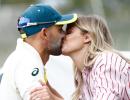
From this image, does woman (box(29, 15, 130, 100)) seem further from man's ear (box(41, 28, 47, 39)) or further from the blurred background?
the blurred background

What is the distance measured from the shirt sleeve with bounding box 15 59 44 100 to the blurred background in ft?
32.0

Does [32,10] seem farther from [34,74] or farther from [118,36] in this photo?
[118,36]

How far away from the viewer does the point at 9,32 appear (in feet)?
50.9

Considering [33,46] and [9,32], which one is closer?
[33,46]

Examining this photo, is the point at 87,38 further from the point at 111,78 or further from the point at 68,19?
the point at 111,78

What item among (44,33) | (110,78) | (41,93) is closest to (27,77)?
(41,93)

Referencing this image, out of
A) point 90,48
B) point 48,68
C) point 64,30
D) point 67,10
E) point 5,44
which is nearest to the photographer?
point 90,48

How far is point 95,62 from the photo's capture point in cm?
374

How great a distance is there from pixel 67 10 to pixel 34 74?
13149 mm

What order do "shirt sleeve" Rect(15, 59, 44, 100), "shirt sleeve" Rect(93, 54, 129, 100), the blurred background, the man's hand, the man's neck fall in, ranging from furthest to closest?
the blurred background
the man's neck
"shirt sleeve" Rect(15, 59, 44, 100)
the man's hand
"shirt sleeve" Rect(93, 54, 129, 100)

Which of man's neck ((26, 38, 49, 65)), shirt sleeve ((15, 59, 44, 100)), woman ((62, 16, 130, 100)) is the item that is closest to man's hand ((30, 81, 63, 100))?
shirt sleeve ((15, 59, 44, 100))

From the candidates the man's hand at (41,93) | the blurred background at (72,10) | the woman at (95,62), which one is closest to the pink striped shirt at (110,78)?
the woman at (95,62)

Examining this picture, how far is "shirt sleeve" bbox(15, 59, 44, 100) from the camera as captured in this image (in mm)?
3963

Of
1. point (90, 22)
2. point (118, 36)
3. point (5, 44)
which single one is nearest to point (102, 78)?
point (90, 22)
